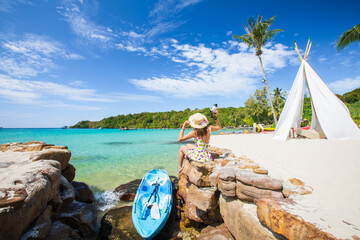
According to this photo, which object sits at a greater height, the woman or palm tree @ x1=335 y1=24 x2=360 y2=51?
palm tree @ x1=335 y1=24 x2=360 y2=51

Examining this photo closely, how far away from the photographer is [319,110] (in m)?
8.95

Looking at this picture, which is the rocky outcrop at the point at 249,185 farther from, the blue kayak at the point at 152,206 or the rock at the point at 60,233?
the rock at the point at 60,233

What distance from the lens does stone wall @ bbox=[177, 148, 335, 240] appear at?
184cm

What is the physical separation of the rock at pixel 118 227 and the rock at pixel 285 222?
291 cm

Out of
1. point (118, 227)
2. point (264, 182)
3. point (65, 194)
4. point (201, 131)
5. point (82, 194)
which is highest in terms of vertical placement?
point (201, 131)

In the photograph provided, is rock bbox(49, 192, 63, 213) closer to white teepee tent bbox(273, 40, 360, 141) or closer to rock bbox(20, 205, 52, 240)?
rock bbox(20, 205, 52, 240)

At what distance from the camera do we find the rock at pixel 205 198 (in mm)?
3404

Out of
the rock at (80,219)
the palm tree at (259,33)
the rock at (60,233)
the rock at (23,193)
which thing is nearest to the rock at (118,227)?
the rock at (80,219)

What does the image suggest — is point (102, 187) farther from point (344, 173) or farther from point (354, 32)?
point (354, 32)

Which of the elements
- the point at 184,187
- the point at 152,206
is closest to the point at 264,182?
the point at 184,187

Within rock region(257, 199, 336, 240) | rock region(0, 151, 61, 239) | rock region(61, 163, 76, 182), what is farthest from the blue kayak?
rock region(61, 163, 76, 182)

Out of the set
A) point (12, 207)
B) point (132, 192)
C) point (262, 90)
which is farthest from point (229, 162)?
point (262, 90)

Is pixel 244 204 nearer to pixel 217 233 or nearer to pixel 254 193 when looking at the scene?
pixel 254 193

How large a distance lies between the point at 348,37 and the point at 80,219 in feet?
67.6
